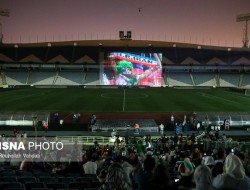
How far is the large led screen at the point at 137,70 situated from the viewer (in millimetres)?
71000

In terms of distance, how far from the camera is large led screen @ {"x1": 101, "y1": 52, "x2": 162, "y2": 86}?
71000 mm

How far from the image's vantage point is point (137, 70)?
71.2 m

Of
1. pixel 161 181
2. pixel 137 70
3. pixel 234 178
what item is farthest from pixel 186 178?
pixel 137 70

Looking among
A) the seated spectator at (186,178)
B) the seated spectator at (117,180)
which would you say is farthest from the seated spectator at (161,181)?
the seated spectator at (117,180)

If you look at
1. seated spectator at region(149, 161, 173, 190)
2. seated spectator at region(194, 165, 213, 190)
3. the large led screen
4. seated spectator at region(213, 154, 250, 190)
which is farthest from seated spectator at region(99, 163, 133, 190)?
the large led screen

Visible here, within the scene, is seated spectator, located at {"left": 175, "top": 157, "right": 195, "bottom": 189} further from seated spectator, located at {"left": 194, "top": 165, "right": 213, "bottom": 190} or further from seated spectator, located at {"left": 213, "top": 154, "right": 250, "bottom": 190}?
seated spectator, located at {"left": 213, "top": 154, "right": 250, "bottom": 190}

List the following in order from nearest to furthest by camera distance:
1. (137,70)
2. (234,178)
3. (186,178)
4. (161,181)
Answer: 1. (161,181)
2. (234,178)
3. (186,178)
4. (137,70)

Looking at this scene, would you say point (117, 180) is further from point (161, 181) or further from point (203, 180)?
point (203, 180)

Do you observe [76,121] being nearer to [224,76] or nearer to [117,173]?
[117,173]

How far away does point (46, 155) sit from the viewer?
13.4 metres

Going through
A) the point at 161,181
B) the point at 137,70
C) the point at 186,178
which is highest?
the point at 137,70

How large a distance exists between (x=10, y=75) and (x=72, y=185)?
267ft

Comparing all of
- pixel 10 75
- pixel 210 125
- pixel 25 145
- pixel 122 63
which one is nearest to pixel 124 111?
pixel 210 125

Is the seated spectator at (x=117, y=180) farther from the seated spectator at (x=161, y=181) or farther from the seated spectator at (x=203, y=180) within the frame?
the seated spectator at (x=203, y=180)
